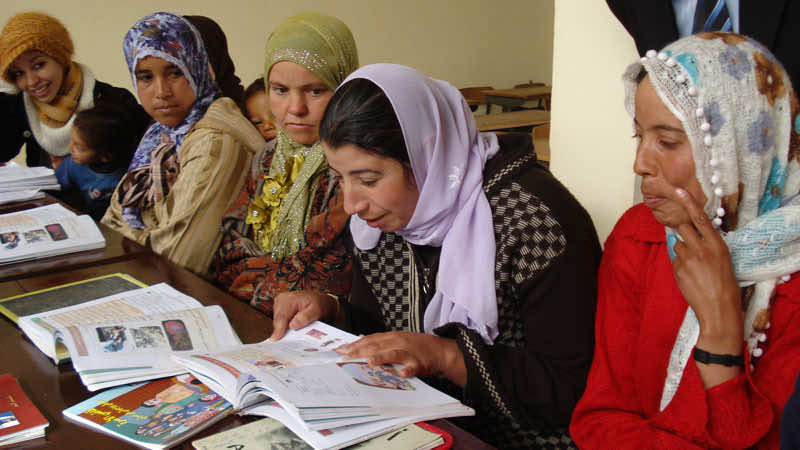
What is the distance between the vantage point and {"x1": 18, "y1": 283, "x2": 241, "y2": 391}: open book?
1.11 meters

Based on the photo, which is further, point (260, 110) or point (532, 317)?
point (260, 110)

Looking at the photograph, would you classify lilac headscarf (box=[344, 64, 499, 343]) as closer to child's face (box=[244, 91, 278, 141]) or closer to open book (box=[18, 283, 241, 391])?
open book (box=[18, 283, 241, 391])

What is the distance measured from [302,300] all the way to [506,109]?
20.7ft

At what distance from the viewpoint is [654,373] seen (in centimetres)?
114

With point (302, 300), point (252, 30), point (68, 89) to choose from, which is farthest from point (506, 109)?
point (302, 300)

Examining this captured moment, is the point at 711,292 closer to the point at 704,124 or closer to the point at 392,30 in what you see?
the point at 704,124

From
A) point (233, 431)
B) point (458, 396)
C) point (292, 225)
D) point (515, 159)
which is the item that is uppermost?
point (515, 159)

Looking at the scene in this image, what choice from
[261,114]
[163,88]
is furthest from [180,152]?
[261,114]

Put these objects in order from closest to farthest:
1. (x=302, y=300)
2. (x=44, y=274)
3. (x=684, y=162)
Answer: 1. (x=684, y=162)
2. (x=302, y=300)
3. (x=44, y=274)

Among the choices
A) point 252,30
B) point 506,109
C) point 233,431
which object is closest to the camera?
point 233,431

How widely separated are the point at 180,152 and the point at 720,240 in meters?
1.87

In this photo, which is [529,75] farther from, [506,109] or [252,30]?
[252,30]

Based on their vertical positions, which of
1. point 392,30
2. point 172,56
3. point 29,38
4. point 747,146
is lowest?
point 747,146

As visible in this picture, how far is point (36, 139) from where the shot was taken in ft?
10.9
